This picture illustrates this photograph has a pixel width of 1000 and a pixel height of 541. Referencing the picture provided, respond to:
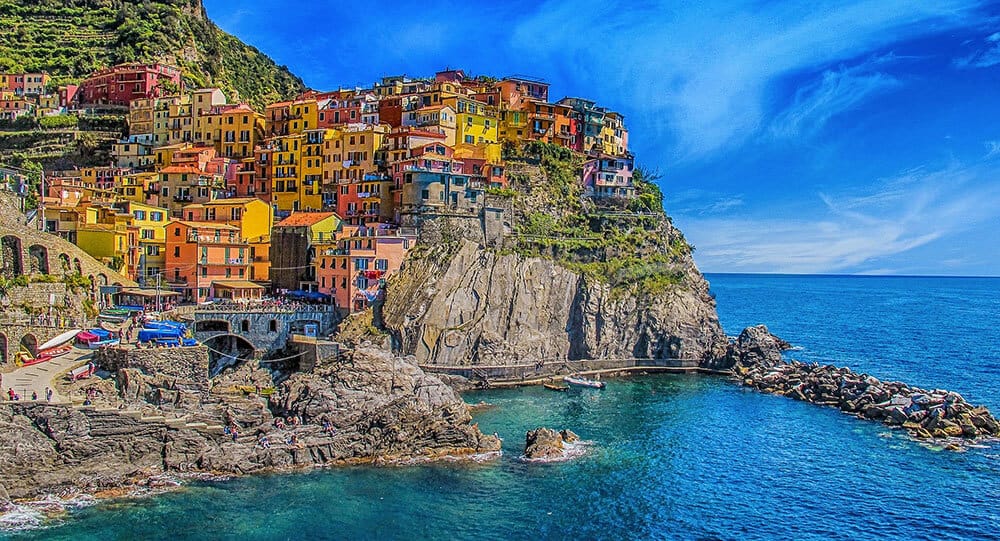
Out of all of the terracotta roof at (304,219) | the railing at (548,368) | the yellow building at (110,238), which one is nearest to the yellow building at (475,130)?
the terracotta roof at (304,219)

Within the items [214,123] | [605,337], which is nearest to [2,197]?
[214,123]

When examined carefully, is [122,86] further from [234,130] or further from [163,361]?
[163,361]

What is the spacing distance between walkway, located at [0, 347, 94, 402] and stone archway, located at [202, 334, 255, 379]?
10.8 m

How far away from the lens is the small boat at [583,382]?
69188 millimetres

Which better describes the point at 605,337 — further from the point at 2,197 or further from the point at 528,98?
the point at 2,197

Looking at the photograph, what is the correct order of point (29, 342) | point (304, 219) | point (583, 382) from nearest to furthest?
point (29, 342) < point (583, 382) < point (304, 219)

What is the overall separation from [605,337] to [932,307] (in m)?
130

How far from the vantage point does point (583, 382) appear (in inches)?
2741

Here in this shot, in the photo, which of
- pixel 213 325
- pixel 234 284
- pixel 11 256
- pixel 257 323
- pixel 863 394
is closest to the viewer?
pixel 11 256

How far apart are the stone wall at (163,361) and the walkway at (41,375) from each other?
4.48ft

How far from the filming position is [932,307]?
17950cm

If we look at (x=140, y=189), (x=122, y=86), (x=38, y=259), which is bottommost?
(x=38, y=259)

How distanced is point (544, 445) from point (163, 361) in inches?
921

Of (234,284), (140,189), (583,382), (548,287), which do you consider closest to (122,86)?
(140,189)
